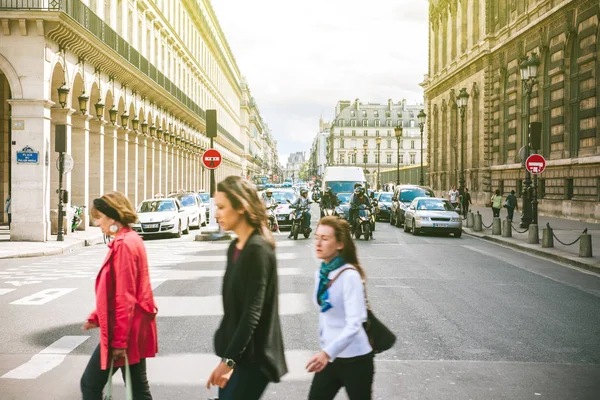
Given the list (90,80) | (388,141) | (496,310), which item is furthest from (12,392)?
(388,141)

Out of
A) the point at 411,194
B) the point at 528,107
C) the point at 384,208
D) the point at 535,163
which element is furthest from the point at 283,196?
the point at 535,163

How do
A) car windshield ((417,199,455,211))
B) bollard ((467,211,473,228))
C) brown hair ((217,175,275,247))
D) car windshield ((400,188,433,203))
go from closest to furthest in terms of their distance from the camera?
brown hair ((217,175,275,247)), car windshield ((417,199,455,211)), bollard ((467,211,473,228)), car windshield ((400,188,433,203))

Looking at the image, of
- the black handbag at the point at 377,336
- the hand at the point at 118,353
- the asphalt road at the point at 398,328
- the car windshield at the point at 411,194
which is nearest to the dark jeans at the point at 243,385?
the black handbag at the point at 377,336

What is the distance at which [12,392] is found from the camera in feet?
19.1

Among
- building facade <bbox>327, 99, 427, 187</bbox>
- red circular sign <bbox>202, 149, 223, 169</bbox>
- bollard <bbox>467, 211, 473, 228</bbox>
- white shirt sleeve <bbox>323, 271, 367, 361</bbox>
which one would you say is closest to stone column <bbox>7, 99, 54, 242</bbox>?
red circular sign <bbox>202, 149, 223, 169</bbox>

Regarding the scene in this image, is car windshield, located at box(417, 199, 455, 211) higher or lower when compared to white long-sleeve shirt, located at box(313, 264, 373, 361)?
higher

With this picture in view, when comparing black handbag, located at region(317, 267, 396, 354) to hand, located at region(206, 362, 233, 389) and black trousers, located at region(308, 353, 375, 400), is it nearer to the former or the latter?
black trousers, located at region(308, 353, 375, 400)

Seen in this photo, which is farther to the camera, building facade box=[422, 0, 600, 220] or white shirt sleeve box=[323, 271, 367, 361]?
building facade box=[422, 0, 600, 220]

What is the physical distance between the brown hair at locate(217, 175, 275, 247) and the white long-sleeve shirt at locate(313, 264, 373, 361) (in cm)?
53

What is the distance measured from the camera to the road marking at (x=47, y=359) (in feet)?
21.0

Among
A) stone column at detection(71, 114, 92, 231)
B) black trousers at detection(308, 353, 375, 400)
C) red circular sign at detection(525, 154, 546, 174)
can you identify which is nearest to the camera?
black trousers at detection(308, 353, 375, 400)

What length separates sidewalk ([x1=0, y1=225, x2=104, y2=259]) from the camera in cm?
1797

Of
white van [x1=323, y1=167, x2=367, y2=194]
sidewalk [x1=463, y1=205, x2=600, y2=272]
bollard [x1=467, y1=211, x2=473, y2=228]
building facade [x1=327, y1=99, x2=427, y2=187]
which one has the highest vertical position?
building facade [x1=327, y1=99, x2=427, y2=187]

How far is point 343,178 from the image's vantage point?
38.4 m
